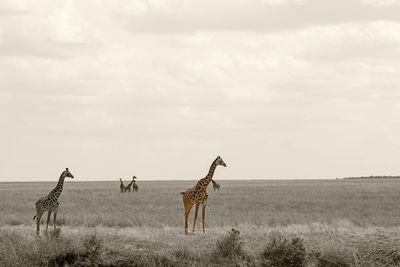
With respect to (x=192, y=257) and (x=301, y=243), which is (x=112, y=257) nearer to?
(x=192, y=257)

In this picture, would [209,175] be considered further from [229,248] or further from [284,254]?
[284,254]

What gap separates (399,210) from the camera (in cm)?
3694

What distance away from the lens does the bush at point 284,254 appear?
18828 millimetres

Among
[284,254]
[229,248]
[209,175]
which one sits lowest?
[284,254]

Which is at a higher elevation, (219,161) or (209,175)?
(219,161)

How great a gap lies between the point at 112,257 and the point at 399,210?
21882 mm

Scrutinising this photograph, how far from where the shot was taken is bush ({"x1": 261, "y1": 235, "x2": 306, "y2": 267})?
1883 centimetres

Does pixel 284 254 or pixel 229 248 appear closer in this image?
pixel 284 254

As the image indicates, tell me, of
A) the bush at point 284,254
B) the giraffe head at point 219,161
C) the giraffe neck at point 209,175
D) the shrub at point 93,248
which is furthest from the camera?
the giraffe head at point 219,161

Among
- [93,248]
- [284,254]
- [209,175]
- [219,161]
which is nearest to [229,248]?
[284,254]

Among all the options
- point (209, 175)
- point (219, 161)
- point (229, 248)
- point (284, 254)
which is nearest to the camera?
point (284, 254)

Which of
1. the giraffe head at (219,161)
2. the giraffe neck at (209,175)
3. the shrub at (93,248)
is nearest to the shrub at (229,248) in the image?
the shrub at (93,248)

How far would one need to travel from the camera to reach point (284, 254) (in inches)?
739

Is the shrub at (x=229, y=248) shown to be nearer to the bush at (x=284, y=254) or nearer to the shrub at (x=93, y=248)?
the bush at (x=284, y=254)
